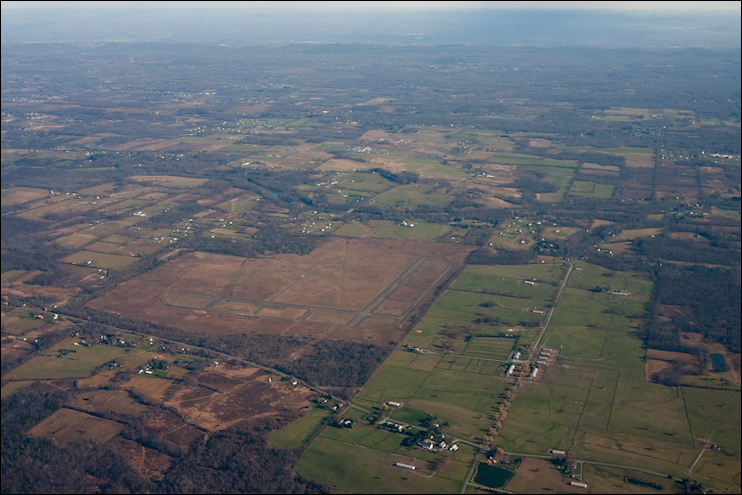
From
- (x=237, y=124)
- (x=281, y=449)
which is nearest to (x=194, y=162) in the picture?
(x=237, y=124)

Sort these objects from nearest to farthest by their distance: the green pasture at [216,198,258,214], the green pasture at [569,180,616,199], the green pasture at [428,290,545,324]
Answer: the green pasture at [428,290,545,324] < the green pasture at [216,198,258,214] < the green pasture at [569,180,616,199]

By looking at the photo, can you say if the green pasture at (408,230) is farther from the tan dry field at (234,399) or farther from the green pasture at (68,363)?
the green pasture at (68,363)

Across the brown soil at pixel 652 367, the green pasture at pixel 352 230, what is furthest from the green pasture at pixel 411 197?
the brown soil at pixel 652 367

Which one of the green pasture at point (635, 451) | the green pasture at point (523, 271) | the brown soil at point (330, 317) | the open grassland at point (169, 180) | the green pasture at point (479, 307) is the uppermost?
the open grassland at point (169, 180)

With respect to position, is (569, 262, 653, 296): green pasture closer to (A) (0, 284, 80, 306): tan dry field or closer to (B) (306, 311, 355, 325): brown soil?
(B) (306, 311, 355, 325): brown soil

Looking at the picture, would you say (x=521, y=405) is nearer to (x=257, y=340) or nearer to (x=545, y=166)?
(x=257, y=340)

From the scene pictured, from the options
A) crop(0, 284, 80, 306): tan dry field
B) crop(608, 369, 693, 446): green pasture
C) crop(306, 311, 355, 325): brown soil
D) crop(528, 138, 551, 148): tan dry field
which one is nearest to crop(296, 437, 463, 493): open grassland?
crop(608, 369, 693, 446): green pasture
